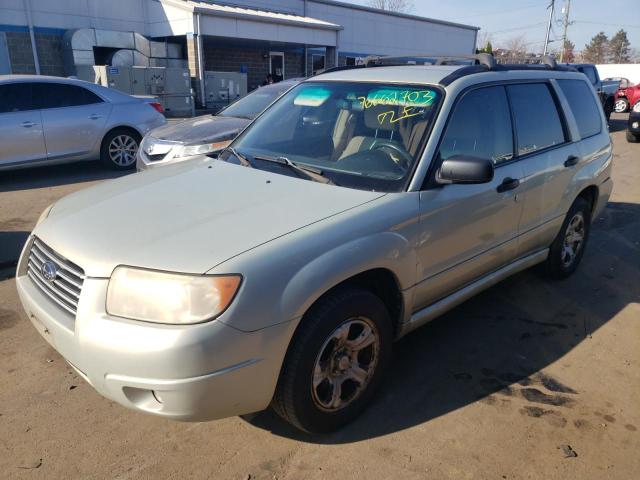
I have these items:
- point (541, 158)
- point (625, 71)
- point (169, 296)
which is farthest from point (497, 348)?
point (625, 71)

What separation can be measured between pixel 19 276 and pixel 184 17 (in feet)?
60.9

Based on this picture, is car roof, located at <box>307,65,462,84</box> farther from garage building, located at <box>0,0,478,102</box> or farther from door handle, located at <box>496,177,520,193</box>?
garage building, located at <box>0,0,478,102</box>

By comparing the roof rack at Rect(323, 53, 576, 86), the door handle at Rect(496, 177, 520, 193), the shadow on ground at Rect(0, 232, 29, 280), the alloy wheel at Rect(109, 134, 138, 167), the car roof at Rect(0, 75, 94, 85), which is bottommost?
the shadow on ground at Rect(0, 232, 29, 280)

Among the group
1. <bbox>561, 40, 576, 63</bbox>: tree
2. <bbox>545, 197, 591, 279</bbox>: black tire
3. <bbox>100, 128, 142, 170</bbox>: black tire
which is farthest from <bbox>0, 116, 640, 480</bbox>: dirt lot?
<bbox>561, 40, 576, 63</bbox>: tree

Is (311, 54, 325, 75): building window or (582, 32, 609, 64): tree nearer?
(311, 54, 325, 75): building window

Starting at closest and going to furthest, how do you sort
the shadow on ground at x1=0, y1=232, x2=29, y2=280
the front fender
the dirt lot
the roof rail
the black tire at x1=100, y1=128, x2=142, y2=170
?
1. the front fender
2. the dirt lot
3. the roof rail
4. the shadow on ground at x1=0, y1=232, x2=29, y2=280
5. the black tire at x1=100, y1=128, x2=142, y2=170

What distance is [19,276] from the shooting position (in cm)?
295

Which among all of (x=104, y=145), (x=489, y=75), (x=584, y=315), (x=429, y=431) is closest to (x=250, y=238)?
(x=429, y=431)

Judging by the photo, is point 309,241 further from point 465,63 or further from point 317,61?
point 317,61

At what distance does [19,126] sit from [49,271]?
6.62 metres

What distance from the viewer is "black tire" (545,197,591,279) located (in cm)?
458

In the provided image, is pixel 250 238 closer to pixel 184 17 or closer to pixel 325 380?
pixel 325 380

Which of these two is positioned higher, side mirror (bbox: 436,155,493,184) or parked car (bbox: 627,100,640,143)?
side mirror (bbox: 436,155,493,184)

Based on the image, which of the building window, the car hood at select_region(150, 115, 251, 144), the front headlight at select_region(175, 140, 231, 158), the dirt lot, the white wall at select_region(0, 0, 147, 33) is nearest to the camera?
→ the dirt lot
